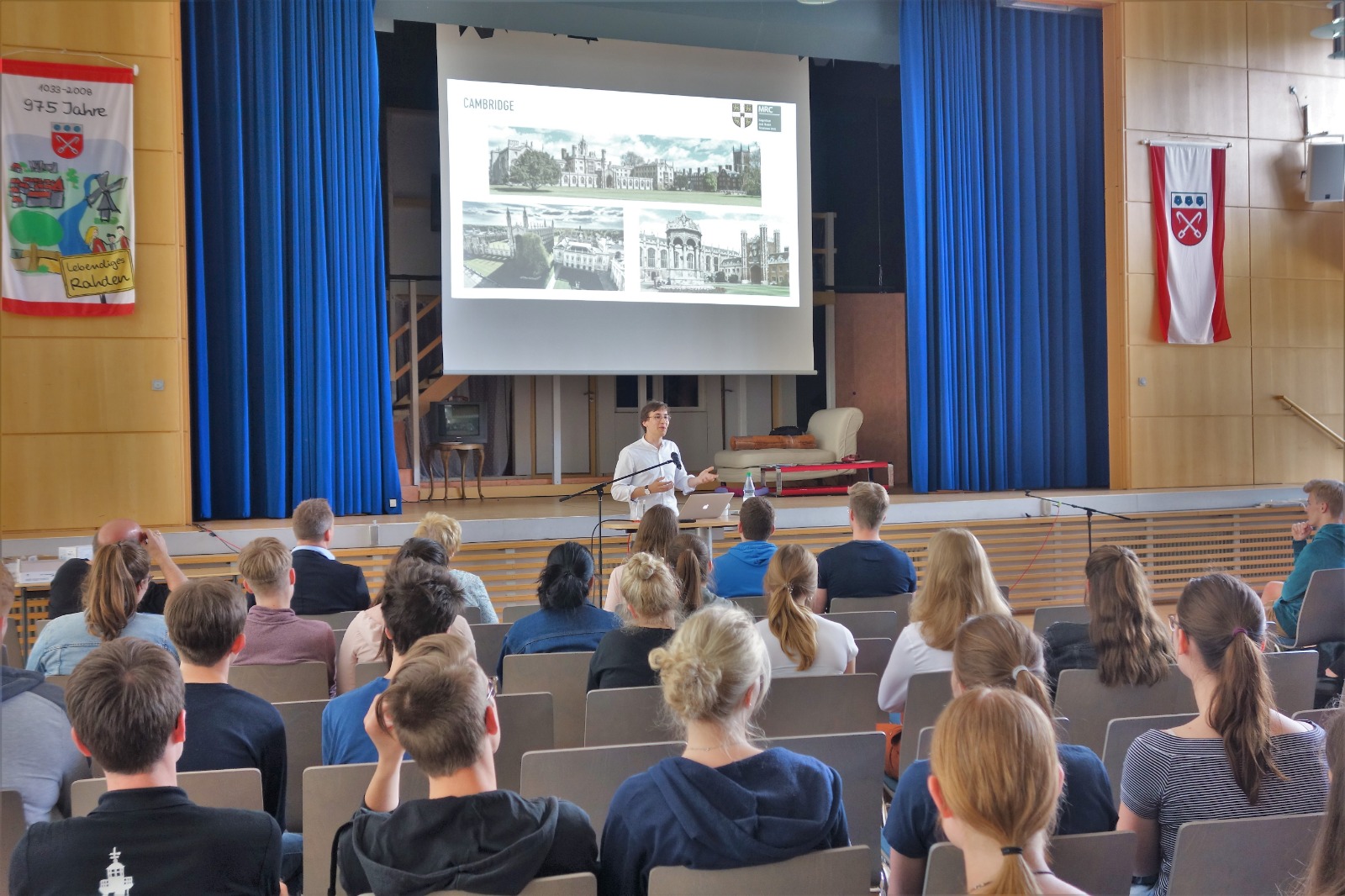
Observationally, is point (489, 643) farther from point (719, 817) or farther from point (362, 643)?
point (719, 817)

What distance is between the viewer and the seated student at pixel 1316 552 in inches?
169

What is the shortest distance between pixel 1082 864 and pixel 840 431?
325 inches

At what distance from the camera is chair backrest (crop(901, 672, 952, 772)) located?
279 cm

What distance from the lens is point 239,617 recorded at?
8.04 ft

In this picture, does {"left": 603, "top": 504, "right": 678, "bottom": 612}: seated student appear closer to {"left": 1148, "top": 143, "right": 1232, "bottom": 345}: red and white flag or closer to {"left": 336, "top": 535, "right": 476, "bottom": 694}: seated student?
{"left": 336, "top": 535, "right": 476, "bottom": 694}: seated student

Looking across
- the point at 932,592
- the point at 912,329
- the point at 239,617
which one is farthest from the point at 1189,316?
the point at 239,617

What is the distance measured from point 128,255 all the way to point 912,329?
20.1 ft

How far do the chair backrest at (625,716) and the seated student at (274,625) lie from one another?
995 millimetres

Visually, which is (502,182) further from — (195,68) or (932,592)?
(932,592)

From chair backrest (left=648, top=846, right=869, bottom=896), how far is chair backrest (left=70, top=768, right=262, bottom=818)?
0.88m

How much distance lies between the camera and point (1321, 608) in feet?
13.1

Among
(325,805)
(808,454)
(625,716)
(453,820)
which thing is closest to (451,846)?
(453,820)

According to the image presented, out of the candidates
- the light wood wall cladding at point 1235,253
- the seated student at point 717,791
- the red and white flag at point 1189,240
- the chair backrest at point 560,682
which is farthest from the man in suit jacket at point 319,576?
the red and white flag at point 1189,240

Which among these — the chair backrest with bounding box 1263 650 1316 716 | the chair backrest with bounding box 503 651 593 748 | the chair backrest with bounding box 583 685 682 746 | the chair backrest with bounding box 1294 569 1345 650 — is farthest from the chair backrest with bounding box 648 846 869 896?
the chair backrest with bounding box 1294 569 1345 650
